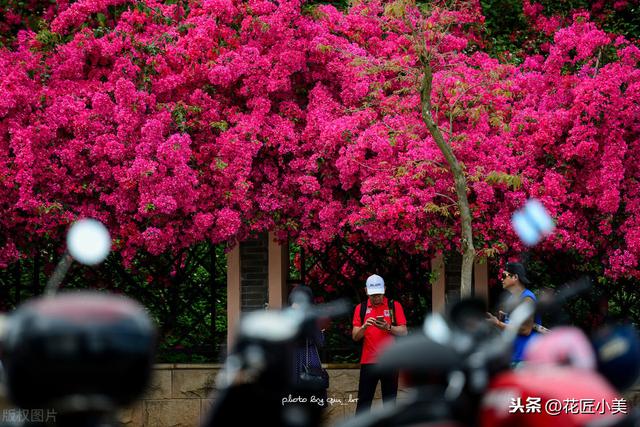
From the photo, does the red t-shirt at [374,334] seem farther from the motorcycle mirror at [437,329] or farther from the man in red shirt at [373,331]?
the motorcycle mirror at [437,329]

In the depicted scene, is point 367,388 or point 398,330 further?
point 398,330

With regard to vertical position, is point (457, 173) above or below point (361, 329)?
above

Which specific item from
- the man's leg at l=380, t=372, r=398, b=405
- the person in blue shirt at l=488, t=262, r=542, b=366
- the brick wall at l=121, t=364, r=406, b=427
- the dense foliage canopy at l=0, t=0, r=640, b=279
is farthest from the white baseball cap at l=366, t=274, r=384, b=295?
the brick wall at l=121, t=364, r=406, b=427

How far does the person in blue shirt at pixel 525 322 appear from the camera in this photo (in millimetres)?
8352

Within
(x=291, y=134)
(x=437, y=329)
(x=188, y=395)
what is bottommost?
(x=188, y=395)

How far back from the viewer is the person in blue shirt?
8.35m

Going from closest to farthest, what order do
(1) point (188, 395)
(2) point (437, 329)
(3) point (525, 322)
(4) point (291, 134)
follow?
(2) point (437, 329)
(3) point (525, 322)
(4) point (291, 134)
(1) point (188, 395)

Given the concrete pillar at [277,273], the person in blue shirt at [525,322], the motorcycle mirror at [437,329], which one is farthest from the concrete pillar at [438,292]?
the motorcycle mirror at [437,329]

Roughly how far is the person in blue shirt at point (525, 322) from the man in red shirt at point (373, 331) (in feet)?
6.73

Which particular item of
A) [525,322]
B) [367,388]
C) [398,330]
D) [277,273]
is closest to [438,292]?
[277,273]

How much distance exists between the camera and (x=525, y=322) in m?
8.45

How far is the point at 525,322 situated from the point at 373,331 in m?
3.20

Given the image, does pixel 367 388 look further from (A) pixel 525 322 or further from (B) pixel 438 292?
(B) pixel 438 292

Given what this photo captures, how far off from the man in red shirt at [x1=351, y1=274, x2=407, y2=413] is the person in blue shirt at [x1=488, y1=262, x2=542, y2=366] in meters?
2.05
